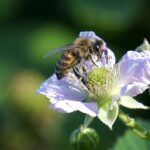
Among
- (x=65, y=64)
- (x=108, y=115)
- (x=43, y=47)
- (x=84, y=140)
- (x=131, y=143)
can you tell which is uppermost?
(x=65, y=64)

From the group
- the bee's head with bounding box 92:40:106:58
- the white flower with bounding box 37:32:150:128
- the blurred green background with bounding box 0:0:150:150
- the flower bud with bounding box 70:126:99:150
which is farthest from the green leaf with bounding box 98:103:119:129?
the blurred green background with bounding box 0:0:150:150

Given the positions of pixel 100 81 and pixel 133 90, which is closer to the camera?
pixel 133 90

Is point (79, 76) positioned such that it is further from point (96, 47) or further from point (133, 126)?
point (133, 126)

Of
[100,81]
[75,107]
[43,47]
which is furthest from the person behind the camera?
[43,47]

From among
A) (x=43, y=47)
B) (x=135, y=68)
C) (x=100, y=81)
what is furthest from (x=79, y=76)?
(x=43, y=47)

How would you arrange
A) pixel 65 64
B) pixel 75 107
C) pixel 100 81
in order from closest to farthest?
pixel 75 107, pixel 65 64, pixel 100 81

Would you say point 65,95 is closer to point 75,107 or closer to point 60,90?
point 60,90

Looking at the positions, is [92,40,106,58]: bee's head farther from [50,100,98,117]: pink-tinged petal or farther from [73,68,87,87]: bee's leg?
[50,100,98,117]: pink-tinged petal

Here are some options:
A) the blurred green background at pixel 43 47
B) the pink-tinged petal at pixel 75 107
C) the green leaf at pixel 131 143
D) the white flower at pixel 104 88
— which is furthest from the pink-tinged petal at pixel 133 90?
the blurred green background at pixel 43 47

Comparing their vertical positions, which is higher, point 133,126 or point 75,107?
point 75,107
